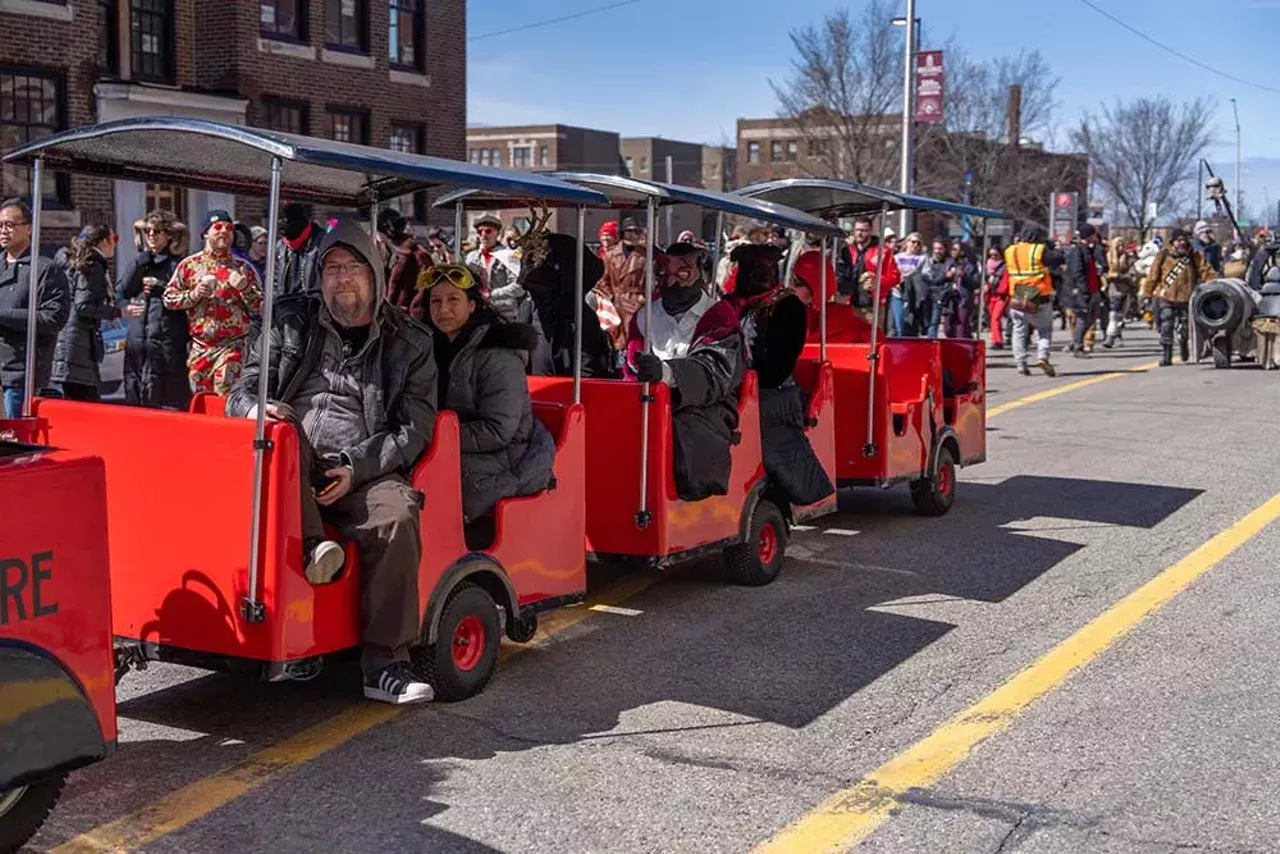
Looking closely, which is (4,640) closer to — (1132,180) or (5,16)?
(5,16)

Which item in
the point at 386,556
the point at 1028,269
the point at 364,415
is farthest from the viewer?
the point at 1028,269

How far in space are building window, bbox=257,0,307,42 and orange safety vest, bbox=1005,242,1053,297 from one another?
13512 mm

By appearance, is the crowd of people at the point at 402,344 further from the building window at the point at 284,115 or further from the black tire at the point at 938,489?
the building window at the point at 284,115

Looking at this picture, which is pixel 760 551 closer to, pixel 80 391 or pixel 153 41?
pixel 80 391

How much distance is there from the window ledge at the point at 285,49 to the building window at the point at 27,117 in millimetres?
4171

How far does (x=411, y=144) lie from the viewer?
29781 millimetres

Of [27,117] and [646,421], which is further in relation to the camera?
[27,117]

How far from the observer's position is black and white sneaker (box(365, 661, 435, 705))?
557 centimetres

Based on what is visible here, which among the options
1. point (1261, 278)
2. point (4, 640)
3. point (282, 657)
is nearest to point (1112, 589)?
point (282, 657)

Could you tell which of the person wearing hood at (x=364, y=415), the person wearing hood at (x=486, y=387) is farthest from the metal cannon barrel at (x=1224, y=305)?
the person wearing hood at (x=364, y=415)

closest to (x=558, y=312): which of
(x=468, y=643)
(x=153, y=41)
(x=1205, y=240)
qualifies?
(x=468, y=643)

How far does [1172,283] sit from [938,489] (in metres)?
13.4

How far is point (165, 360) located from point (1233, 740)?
712cm

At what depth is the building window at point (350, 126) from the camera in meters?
27.9
